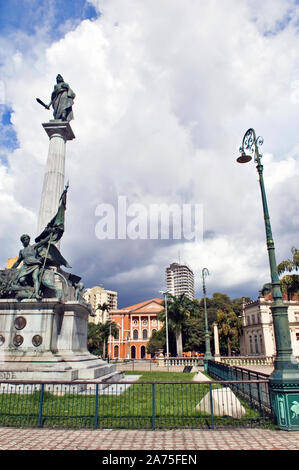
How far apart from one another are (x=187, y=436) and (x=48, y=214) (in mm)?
11568

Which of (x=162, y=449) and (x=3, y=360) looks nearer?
(x=162, y=449)

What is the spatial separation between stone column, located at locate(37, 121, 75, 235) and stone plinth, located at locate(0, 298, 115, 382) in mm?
4412

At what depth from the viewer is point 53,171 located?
16.0 metres

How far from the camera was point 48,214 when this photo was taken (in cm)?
1502

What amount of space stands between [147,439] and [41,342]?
623 cm

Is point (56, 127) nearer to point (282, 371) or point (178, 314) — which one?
point (282, 371)

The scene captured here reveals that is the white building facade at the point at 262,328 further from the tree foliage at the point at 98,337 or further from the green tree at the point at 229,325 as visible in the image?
the tree foliage at the point at 98,337

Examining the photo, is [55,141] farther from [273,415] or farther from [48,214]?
→ [273,415]

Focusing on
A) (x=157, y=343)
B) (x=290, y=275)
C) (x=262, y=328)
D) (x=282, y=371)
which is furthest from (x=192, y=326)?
(x=282, y=371)

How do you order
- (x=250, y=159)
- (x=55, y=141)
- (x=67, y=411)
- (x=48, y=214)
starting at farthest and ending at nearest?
(x=55, y=141) → (x=48, y=214) → (x=250, y=159) → (x=67, y=411)

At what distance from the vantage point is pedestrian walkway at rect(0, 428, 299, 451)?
5.39 m

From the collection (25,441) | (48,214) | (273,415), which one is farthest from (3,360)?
(273,415)
